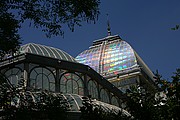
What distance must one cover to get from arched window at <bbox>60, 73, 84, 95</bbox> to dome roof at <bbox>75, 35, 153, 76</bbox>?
90.1ft

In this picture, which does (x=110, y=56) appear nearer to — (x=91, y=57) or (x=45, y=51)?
(x=91, y=57)

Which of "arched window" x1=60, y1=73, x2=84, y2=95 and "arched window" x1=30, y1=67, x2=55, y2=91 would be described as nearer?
"arched window" x1=30, y1=67, x2=55, y2=91

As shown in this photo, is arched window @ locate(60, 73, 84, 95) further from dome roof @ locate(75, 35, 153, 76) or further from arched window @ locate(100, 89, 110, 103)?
dome roof @ locate(75, 35, 153, 76)

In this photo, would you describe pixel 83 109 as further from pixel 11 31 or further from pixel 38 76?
pixel 38 76

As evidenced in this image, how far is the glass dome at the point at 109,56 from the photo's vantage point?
5619cm

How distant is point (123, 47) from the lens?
6122cm

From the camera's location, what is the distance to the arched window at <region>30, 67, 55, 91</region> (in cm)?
2397

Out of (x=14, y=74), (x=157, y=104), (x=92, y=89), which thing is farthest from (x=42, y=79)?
(x=157, y=104)

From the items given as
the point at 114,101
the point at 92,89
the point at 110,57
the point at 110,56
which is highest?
the point at 110,56

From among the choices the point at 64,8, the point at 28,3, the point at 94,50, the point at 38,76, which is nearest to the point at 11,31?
the point at 28,3

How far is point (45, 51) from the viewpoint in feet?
91.6

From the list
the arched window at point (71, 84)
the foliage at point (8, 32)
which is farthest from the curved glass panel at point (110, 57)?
the foliage at point (8, 32)

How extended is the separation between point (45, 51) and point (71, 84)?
3.80m

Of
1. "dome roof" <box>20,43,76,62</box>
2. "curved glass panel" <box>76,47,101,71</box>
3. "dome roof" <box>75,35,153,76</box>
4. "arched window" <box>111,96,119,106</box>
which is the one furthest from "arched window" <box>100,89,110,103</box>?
"curved glass panel" <box>76,47,101,71</box>
